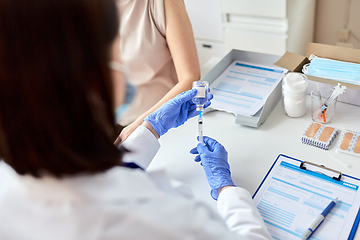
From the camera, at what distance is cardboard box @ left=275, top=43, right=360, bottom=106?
1.07m

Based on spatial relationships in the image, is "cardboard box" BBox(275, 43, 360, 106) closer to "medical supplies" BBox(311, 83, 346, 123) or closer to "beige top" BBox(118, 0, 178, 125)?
"medical supplies" BBox(311, 83, 346, 123)

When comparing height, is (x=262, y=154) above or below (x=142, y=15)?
below

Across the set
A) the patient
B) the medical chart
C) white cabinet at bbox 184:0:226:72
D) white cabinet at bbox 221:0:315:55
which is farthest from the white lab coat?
white cabinet at bbox 184:0:226:72

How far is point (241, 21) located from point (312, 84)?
119cm

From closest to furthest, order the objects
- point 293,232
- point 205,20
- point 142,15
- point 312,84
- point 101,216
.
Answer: point 101,216 → point 293,232 → point 312,84 → point 142,15 → point 205,20

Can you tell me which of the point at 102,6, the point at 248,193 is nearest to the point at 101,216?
the point at 102,6

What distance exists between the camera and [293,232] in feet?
2.39

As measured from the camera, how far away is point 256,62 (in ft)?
4.37

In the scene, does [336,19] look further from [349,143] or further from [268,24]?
A: [349,143]

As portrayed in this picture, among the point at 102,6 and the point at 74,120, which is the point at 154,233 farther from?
the point at 102,6

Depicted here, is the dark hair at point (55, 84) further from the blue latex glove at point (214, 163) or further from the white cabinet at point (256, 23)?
the white cabinet at point (256, 23)

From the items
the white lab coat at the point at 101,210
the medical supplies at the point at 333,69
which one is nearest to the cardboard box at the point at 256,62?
the medical supplies at the point at 333,69

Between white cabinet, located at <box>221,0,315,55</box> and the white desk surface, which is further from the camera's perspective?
white cabinet, located at <box>221,0,315,55</box>

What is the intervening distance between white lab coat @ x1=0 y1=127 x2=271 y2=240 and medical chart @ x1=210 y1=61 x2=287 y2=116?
0.61m
